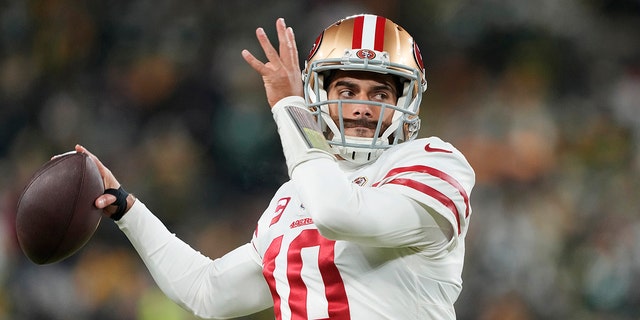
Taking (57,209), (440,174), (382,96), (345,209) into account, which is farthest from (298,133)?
(57,209)

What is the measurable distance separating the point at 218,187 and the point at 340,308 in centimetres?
245

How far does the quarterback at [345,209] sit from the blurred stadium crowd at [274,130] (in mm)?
1747

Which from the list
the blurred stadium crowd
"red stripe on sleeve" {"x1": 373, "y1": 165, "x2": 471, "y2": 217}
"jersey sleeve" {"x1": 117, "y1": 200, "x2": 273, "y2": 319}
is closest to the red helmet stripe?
"red stripe on sleeve" {"x1": 373, "y1": 165, "x2": 471, "y2": 217}

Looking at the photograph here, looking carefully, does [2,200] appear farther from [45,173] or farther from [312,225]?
[312,225]

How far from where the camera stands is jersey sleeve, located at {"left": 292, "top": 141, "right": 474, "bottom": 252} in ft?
5.73

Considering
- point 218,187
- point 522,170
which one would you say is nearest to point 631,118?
point 522,170

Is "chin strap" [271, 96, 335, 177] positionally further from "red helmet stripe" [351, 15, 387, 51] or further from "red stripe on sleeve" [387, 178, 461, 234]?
"red helmet stripe" [351, 15, 387, 51]

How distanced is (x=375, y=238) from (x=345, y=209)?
0.10m

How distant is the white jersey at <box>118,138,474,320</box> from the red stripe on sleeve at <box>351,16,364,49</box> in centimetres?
31

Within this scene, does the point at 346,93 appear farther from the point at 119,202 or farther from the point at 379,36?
the point at 119,202

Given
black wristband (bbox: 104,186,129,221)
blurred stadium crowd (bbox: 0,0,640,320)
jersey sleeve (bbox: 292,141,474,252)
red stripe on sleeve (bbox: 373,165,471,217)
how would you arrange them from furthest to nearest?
blurred stadium crowd (bbox: 0,0,640,320) < black wristband (bbox: 104,186,129,221) < red stripe on sleeve (bbox: 373,165,471,217) < jersey sleeve (bbox: 292,141,474,252)

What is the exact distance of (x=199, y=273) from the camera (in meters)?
2.37

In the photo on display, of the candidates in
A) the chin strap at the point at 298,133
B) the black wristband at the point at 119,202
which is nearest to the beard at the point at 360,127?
the chin strap at the point at 298,133

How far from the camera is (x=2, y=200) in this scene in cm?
430
